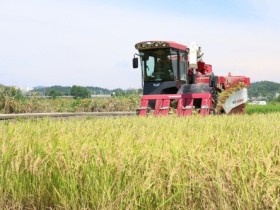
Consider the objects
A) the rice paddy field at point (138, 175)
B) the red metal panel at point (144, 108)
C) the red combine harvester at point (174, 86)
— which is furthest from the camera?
the red metal panel at point (144, 108)

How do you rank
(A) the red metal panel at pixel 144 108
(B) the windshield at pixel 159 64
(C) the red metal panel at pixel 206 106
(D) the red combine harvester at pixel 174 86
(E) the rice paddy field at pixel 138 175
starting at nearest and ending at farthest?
(E) the rice paddy field at pixel 138 175
(C) the red metal panel at pixel 206 106
(D) the red combine harvester at pixel 174 86
(A) the red metal panel at pixel 144 108
(B) the windshield at pixel 159 64

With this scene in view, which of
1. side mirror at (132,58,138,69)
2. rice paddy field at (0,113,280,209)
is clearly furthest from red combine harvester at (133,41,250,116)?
rice paddy field at (0,113,280,209)

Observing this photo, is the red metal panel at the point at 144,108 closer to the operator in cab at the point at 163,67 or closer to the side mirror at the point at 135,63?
the operator in cab at the point at 163,67

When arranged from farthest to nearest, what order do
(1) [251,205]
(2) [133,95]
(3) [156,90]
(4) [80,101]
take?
(2) [133,95], (4) [80,101], (3) [156,90], (1) [251,205]

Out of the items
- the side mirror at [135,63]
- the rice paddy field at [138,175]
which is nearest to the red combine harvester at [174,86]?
the side mirror at [135,63]

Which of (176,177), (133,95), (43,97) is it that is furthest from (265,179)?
(133,95)

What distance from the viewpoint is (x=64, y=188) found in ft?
10.3

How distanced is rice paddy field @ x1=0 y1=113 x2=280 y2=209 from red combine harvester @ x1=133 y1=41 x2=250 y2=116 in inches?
321

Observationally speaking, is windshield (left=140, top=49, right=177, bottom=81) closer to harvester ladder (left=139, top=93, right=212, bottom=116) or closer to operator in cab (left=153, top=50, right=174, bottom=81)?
operator in cab (left=153, top=50, right=174, bottom=81)

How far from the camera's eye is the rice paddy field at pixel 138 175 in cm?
251

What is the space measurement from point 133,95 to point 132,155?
26522 mm

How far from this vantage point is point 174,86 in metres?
12.8

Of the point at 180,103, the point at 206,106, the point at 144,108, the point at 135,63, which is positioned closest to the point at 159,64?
the point at 135,63

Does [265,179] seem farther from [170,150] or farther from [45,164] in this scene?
[45,164]
